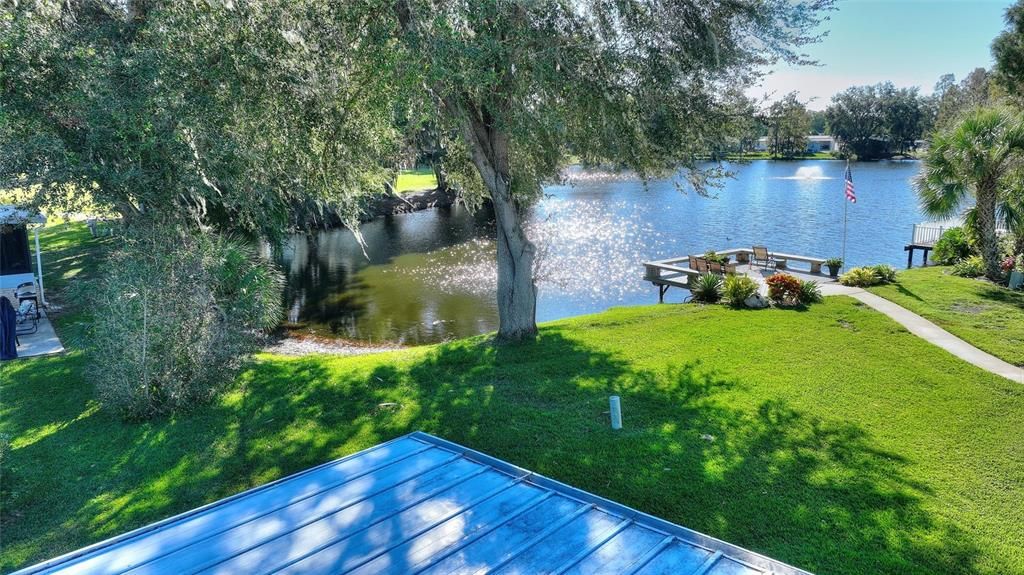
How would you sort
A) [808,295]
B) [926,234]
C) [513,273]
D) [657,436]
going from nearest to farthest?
[657,436] < [513,273] < [808,295] < [926,234]

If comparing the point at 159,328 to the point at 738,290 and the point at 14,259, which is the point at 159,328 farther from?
the point at 738,290

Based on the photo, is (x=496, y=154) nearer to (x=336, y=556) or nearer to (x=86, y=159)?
(x=86, y=159)

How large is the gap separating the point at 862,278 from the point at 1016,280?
3386mm

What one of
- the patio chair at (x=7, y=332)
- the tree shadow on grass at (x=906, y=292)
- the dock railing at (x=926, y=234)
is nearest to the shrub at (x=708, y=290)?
the tree shadow on grass at (x=906, y=292)

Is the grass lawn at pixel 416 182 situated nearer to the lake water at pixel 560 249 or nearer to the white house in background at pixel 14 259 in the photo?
the lake water at pixel 560 249

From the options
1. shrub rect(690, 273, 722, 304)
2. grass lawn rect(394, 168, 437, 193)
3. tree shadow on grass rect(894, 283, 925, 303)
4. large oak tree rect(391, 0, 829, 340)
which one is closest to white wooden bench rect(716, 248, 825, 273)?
tree shadow on grass rect(894, 283, 925, 303)

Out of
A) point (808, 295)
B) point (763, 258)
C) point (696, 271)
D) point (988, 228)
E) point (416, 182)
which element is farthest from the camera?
point (416, 182)

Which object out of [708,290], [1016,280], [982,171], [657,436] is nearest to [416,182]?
[708,290]

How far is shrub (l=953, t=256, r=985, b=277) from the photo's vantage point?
17.8 m

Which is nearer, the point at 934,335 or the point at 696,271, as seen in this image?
the point at 934,335

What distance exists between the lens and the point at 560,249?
32250 mm

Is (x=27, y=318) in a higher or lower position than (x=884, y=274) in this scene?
higher

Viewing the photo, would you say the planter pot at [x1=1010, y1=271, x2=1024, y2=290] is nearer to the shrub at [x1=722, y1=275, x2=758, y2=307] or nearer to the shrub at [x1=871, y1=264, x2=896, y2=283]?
the shrub at [x1=871, y1=264, x2=896, y2=283]

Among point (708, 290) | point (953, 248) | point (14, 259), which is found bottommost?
point (953, 248)
